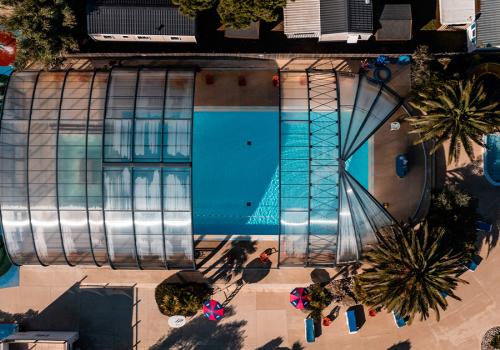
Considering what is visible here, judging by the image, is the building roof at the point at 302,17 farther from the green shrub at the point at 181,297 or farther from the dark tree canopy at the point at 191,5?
the green shrub at the point at 181,297

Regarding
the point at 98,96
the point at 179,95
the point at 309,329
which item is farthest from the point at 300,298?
the point at 98,96

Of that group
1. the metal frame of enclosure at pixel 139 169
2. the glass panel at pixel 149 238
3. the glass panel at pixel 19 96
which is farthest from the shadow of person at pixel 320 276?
the glass panel at pixel 19 96

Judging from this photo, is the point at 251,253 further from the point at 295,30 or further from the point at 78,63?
the point at 78,63

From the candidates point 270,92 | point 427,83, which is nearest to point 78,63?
point 270,92

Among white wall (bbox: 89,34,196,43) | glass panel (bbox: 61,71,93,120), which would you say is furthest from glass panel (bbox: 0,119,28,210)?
white wall (bbox: 89,34,196,43)

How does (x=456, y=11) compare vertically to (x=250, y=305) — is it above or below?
above

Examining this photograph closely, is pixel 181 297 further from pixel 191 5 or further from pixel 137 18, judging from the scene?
pixel 191 5
